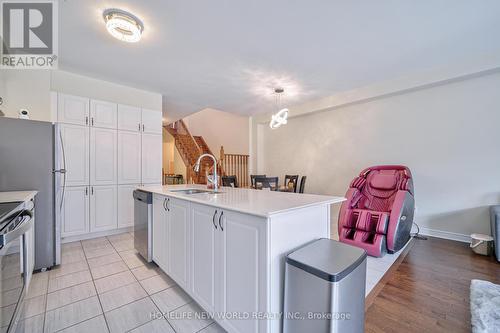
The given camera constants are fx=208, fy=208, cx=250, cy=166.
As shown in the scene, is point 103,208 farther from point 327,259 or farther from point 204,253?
point 327,259

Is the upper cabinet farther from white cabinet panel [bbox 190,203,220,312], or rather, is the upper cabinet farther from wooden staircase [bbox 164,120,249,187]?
white cabinet panel [bbox 190,203,220,312]

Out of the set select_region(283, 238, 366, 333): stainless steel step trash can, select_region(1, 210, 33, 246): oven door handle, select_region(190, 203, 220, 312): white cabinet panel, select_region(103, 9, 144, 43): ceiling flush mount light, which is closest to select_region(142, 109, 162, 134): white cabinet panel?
select_region(103, 9, 144, 43): ceiling flush mount light

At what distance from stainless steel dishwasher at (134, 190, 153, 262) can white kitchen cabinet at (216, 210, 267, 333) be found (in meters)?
1.29

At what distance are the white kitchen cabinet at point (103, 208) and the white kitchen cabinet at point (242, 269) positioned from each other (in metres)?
2.85

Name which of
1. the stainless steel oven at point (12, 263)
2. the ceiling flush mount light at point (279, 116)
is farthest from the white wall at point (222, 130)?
the stainless steel oven at point (12, 263)

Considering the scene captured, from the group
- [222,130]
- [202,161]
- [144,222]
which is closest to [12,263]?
[144,222]

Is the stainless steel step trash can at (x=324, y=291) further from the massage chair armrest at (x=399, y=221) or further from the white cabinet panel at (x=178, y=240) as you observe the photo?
the massage chair armrest at (x=399, y=221)

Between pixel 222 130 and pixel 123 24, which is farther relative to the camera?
pixel 222 130

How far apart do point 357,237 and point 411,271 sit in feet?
2.05

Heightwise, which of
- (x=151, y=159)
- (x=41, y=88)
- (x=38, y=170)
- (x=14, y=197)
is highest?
(x=41, y=88)

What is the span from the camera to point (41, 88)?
2.97 meters

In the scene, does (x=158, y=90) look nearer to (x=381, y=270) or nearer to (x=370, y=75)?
(x=370, y=75)

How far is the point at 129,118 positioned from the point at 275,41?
2.76 metres

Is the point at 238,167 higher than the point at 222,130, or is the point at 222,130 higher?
the point at 222,130
